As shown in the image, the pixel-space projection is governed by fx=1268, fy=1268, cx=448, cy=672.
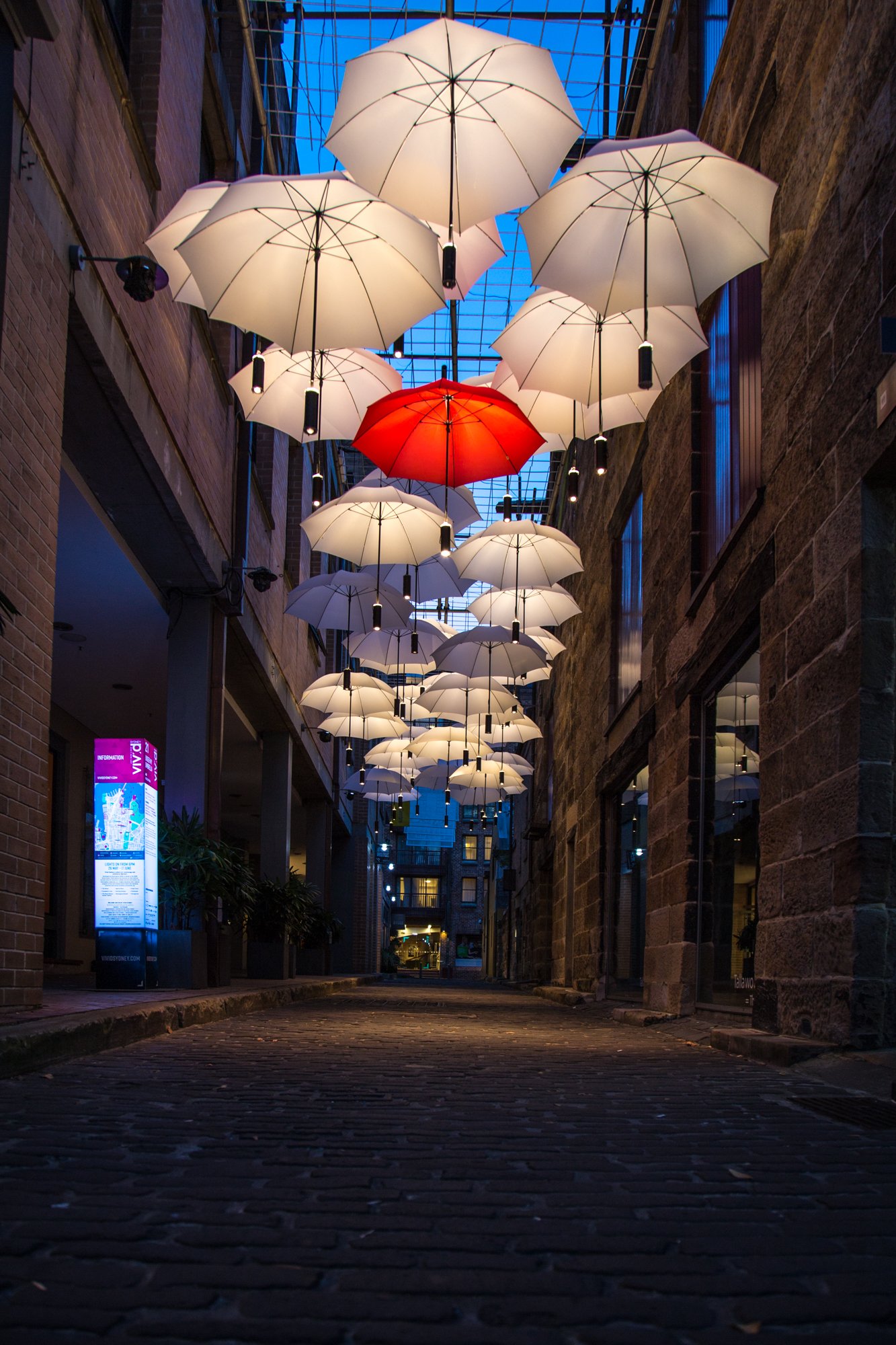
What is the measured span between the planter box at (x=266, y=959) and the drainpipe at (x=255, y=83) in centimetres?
1148

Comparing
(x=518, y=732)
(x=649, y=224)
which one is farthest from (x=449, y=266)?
(x=518, y=732)

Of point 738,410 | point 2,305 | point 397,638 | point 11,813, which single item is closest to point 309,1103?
point 11,813

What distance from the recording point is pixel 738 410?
9.62 m

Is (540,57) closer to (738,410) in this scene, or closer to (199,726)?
(738,410)

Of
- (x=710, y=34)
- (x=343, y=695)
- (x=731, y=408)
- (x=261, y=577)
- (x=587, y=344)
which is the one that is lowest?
(x=343, y=695)

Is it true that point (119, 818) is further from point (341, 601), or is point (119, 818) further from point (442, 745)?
point (442, 745)

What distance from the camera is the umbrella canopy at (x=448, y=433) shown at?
11.7 metres

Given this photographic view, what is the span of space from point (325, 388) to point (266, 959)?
10735 millimetres

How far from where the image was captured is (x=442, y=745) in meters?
23.9

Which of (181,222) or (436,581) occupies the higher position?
(181,222)

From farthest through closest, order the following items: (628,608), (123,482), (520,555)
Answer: (628,608) → (520,555) → (123,482)

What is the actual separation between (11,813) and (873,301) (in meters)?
5.15

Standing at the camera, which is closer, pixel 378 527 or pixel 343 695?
pixel 378 527

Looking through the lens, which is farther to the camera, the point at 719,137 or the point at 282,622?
the point at 282,622
